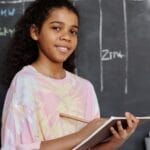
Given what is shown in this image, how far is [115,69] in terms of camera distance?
1.86 metres

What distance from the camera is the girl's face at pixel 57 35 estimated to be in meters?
1.54

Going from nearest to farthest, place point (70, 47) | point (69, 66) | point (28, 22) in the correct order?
point (70, 47), point (28, 22), point (69, 66)

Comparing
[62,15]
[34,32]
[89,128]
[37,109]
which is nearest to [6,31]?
[34,32]

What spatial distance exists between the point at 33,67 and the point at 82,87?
0.21m

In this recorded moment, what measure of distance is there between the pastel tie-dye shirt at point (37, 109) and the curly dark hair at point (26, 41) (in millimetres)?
147

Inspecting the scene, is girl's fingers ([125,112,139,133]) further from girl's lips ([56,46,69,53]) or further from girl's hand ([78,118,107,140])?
girl's lips ([56,46,69,53])

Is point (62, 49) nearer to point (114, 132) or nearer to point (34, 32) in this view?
point (34, 32)

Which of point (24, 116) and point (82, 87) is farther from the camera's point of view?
point (82, 87)

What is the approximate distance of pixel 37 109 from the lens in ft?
4.87

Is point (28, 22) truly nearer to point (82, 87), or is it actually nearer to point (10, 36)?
point (10, 36)

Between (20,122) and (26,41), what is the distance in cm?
38

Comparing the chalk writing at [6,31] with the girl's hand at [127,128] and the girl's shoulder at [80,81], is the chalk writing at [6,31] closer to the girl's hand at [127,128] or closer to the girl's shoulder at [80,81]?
the girl's shoulder at [80,81]

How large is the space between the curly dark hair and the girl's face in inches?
1.5

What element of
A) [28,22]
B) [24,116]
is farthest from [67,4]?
[24,116]
